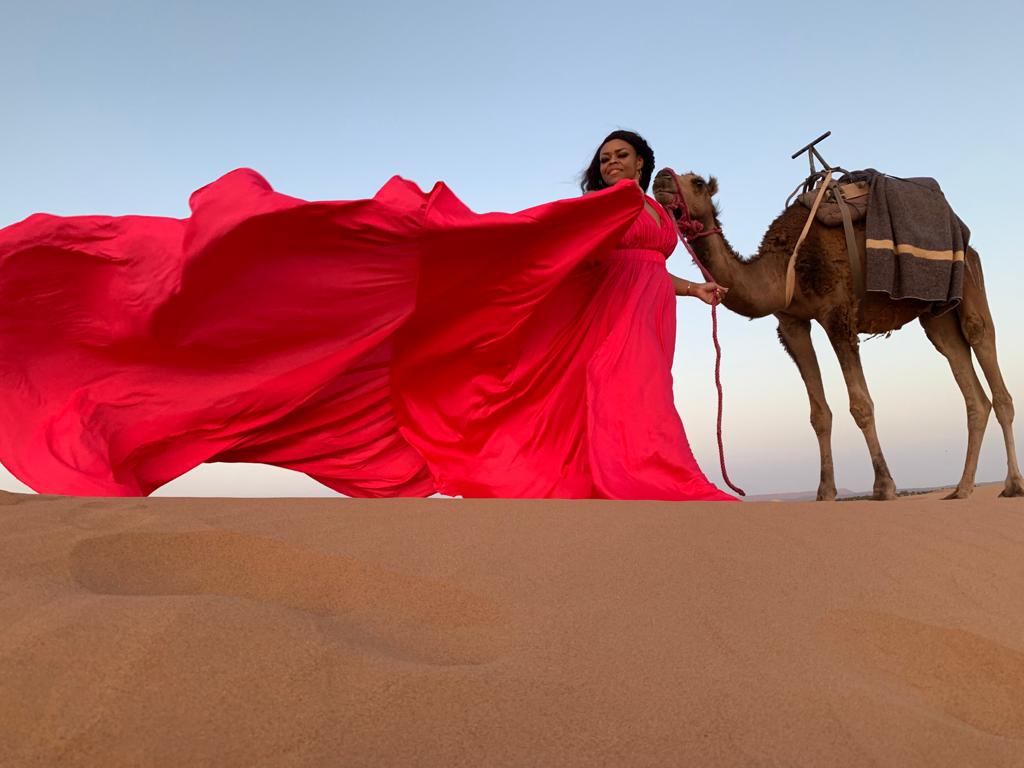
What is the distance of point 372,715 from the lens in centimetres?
147

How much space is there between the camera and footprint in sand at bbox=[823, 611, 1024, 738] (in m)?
1.83

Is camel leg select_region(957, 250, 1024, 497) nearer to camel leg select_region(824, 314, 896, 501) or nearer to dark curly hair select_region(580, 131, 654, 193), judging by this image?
camel leg select_region(824, 314, 896, 501)

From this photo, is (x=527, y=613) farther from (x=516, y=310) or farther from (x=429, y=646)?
(x=516, y=310)

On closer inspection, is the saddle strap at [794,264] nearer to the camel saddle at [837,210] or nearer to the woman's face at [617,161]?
the camel saddle at [837,210]

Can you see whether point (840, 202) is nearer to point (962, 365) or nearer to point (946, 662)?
point (962, 365)

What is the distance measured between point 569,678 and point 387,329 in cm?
322

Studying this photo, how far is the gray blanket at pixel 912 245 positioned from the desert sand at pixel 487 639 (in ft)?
12.6

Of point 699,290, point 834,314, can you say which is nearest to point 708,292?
point 699,290

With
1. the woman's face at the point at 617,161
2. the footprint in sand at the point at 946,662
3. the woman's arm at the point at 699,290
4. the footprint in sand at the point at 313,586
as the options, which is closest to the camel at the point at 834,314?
the woman's face at the point at 617,161

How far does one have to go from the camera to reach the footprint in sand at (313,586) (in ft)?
6.11

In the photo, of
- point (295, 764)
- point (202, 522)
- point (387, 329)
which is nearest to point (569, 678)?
point (295, 764)

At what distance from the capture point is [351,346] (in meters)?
4.61

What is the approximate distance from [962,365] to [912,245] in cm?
129

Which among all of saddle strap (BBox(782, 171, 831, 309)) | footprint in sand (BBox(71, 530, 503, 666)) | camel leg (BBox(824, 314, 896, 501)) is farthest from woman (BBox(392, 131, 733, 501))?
footprint in sand (BBox(71, 530, 503, 666))
